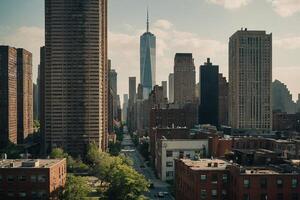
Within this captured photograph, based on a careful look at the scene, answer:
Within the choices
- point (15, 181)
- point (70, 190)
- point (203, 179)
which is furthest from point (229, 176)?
point (15, 181)

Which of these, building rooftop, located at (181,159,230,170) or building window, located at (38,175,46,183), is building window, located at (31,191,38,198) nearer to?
building window, located at (38,175,46,183)

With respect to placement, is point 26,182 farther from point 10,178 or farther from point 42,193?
point 42,193

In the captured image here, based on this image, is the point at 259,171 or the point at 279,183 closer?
the point at 279,183

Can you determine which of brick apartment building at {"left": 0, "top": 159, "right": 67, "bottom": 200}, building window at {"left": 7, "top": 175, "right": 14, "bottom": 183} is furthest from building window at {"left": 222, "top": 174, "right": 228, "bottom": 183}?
building window at {"left": 7, "top": 175, "right": 14, "bottom": 183}

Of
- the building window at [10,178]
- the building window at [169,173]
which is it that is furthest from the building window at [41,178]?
the building window at [169,173]

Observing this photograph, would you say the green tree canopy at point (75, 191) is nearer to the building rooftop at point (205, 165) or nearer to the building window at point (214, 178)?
the building rooftop at point (205, 165)

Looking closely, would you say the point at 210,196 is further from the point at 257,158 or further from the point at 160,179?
the point at 160,179

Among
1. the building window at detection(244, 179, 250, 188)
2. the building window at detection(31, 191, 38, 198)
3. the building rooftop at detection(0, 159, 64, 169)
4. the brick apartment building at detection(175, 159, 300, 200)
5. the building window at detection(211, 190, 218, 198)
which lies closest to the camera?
the building window at detection(244, 179, 250, 188)

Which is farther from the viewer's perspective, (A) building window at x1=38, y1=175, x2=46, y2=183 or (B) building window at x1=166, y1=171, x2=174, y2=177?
(B) building window at x1=166, y1=171, x2=174, y2=177

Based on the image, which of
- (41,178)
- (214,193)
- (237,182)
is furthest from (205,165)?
(41,178)
